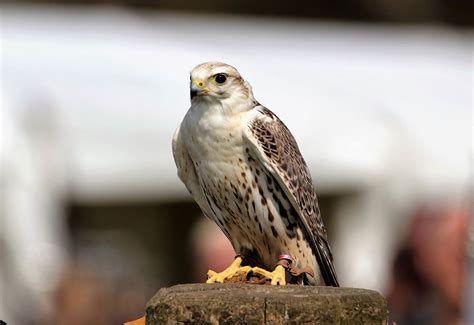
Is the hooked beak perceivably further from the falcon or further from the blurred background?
the blurred background

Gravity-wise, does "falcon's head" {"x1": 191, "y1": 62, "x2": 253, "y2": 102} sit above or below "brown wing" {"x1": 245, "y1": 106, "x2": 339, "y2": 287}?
above

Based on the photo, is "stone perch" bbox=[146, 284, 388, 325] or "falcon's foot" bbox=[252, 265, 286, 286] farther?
"falcon's foot" bbox=[252, 265, 286, 286]

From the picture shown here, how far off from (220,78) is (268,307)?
167 cm

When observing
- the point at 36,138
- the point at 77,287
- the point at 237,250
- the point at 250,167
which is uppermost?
the point at 250,167

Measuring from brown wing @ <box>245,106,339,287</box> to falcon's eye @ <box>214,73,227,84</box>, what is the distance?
23 cm

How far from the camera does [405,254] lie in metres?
8.80

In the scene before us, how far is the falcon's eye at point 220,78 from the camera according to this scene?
483 centimetres

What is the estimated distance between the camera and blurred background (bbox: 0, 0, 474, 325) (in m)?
11.3

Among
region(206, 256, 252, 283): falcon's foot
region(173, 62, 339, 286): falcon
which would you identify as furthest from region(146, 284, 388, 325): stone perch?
region(173, 62, 339, 286): falcon

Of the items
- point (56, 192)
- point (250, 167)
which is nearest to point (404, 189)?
point (56, 192)

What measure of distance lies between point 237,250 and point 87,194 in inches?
286

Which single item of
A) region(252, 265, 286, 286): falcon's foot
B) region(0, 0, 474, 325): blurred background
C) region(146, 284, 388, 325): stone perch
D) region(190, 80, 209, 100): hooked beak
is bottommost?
region(0, 0, 474, 325): blurred background

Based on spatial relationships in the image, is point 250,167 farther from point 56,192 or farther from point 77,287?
point 56,192

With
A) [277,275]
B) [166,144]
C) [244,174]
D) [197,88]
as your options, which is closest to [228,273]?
[277,275]
